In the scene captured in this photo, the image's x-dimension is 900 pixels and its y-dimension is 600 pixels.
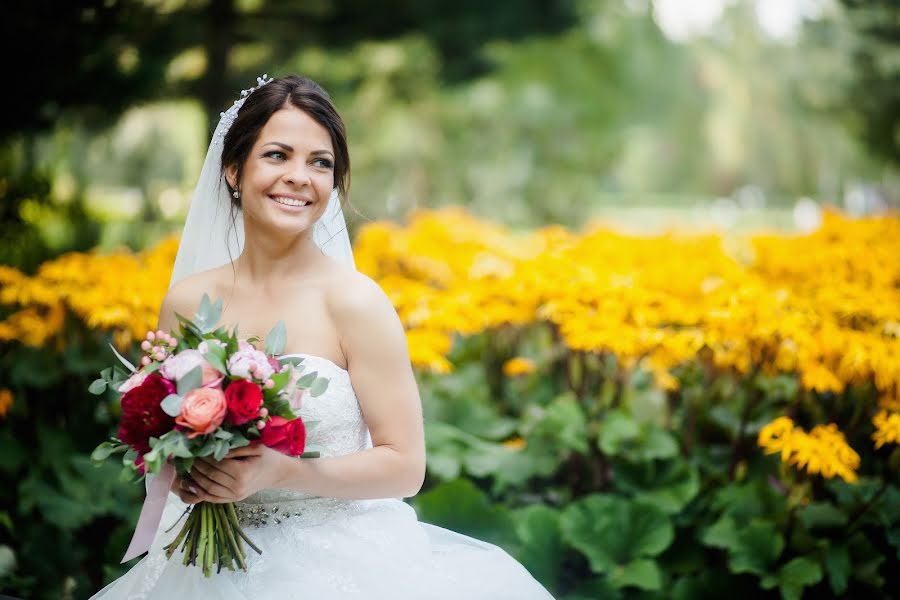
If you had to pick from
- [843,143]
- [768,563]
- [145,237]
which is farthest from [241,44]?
[843,143]

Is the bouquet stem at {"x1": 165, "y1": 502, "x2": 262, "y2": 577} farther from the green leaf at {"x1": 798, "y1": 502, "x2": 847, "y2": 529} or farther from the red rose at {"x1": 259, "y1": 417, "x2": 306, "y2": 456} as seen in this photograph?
the green leaf at {"x1": 798, "y1": 502, "x2": 847, "y2": 529}

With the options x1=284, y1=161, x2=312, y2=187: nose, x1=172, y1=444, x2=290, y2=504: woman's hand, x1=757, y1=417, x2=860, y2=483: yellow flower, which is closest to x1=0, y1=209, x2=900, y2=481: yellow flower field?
x1=757, y1=417, x2=860, y2=483: yellow flower

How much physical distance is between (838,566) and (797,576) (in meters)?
0.19

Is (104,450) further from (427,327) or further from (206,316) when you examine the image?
(427,327)

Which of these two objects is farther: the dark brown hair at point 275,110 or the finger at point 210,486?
the dark brown hair at point 275,110

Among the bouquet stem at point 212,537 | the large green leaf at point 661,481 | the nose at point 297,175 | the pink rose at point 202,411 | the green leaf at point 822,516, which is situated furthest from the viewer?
the large green leaf at point 661,481

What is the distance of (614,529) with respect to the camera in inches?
133

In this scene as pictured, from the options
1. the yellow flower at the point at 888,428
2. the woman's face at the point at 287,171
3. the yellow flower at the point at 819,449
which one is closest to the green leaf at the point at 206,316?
the woman's face at the point at 287,171

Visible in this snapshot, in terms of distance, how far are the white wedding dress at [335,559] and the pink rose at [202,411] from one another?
394 millimetres

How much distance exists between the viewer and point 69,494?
142 inches

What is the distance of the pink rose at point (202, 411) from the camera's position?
5.33 ft

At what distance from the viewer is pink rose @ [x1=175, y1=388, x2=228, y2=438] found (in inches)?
64.0

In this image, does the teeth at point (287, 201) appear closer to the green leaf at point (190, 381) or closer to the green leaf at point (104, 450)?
the green leaf at point (190, 381)

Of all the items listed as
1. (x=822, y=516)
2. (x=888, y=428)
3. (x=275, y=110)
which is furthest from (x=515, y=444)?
(x=275, y=110)
